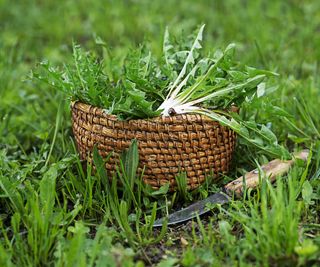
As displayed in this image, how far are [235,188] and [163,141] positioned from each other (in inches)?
13.7

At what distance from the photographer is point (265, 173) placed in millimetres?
2375

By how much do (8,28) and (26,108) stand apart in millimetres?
1299

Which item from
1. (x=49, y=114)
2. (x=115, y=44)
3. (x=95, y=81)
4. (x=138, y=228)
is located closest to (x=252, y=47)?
(x=115, y=44)

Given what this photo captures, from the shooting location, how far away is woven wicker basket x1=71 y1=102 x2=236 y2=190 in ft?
7.76

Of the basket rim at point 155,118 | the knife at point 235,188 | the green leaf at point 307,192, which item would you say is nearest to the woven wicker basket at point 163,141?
the basket rim at point 155,118

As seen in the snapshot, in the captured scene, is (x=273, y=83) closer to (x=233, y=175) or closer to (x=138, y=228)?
(x=233, y=175)

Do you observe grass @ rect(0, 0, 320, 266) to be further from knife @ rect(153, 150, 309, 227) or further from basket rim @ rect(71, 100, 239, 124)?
basket rim @ rect(71, 100, 239, 124)

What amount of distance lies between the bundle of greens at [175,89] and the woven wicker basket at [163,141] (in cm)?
5

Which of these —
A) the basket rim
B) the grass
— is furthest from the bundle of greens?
the grass

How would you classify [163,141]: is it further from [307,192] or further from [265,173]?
[307,192]

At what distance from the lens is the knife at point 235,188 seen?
2350 millimetres

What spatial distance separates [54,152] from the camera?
2828 millimetres

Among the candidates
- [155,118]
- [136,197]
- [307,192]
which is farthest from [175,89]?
[307,192]

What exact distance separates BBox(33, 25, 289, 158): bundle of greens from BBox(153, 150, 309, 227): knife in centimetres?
9
